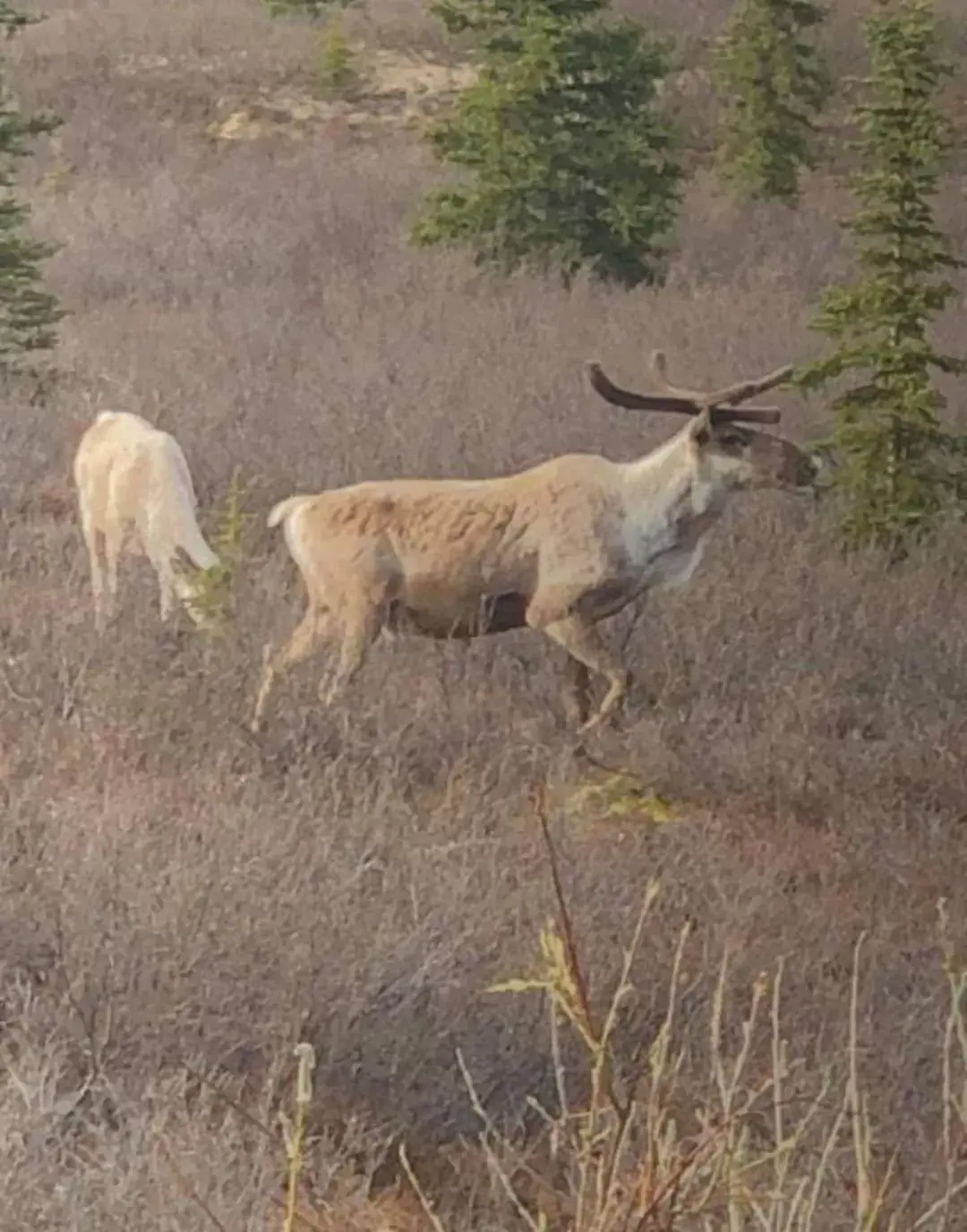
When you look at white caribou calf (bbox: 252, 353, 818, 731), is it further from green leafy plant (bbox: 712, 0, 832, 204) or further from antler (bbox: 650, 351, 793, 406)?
green leafy plant (bbox: 712, 0, 832, 204)

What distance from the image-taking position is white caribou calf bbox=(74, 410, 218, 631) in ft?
18.6

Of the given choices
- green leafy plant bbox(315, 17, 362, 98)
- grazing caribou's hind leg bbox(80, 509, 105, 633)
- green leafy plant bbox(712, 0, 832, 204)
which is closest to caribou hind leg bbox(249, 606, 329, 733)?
grazing caribou's hind leg bbox(80, 509, 105, 633)

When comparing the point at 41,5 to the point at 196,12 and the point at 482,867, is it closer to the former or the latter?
the point at 196,12

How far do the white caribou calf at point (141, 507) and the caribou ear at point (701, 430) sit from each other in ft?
4.49

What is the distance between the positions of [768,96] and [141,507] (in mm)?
8517

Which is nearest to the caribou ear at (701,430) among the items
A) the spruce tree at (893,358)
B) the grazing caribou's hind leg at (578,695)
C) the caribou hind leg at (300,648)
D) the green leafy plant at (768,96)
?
the grazing caribou's hind leg at (578,695)

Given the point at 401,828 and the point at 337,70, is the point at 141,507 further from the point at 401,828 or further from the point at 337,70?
the point at 337,70

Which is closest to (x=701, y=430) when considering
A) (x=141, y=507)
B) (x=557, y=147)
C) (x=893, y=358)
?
Answer: (x=141, y=507)

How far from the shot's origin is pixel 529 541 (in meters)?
5.02

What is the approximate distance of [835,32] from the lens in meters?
15.6

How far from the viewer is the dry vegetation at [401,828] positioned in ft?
11.0

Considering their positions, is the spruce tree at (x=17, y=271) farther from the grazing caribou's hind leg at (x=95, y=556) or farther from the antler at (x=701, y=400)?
the antler at (x=701, y=400)

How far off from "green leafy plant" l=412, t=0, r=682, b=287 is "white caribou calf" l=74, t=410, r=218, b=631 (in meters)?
5.28

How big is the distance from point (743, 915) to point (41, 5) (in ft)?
50.5
